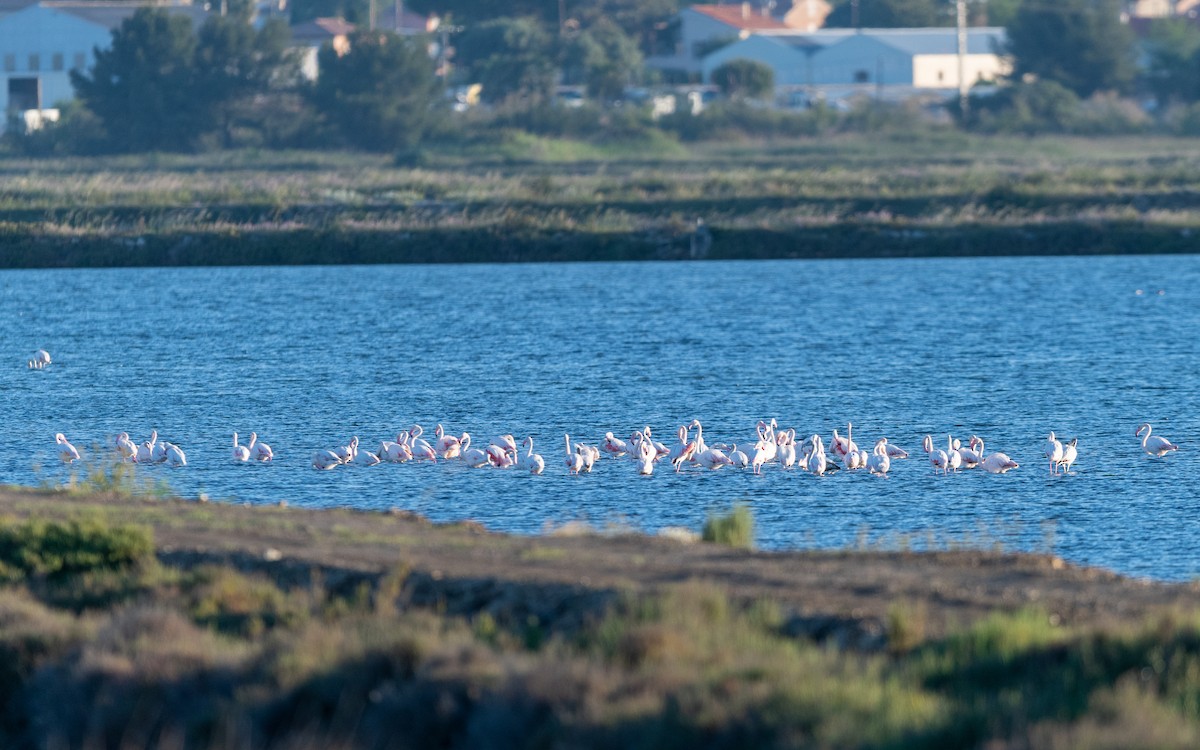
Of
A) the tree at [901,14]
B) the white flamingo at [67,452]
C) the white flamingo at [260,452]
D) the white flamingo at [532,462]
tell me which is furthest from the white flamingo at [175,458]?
the tree at [901,14]

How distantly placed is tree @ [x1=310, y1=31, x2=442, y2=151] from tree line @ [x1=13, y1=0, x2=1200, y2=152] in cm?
7

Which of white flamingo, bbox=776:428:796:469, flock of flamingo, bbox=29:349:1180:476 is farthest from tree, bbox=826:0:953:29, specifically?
white flamingo, bbox=776:428:796:469

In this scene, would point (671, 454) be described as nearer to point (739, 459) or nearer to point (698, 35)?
point (739, 459)

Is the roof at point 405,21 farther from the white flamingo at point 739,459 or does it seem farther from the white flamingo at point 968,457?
the white flamingo at point 968,457

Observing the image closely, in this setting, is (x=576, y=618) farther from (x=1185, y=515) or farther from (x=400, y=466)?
(x=400, y=466)

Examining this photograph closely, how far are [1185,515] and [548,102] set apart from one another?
3112 inches

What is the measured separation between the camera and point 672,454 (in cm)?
2391

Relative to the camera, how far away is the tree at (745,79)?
106m

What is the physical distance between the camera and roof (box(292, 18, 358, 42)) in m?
124

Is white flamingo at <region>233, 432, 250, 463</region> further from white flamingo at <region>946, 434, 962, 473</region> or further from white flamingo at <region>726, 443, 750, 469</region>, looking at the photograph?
white flamingo at <region>946, 434, 962, 473</region>

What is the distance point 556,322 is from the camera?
137ft

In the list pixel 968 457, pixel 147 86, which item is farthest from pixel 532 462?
pixel 147 86

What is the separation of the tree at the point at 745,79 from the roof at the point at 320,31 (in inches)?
1091

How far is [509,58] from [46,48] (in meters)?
28.2
